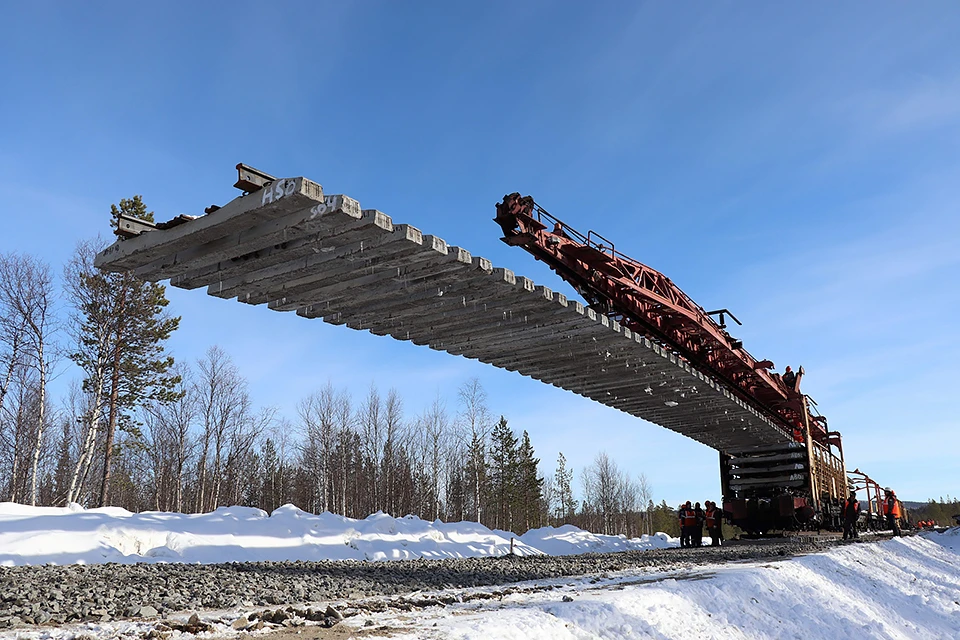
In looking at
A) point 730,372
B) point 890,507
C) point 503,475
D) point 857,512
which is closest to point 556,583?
point 730,372

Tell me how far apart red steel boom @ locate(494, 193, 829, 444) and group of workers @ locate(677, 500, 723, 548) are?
4.31 meters

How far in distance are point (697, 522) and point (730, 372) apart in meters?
6.01

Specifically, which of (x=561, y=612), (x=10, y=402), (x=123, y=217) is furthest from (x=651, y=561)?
(x=10, y=402)

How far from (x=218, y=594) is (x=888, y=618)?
9.93 metres

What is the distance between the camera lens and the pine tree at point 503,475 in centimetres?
5191

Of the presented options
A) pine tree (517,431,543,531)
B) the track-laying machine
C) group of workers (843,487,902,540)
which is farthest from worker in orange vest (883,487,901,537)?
pine tree (517,431,543,531)

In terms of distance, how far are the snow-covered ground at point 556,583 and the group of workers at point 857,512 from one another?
1.61 metres

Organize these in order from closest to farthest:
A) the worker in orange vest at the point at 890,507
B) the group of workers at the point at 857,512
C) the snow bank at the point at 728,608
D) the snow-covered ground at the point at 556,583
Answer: the snow bank at the point at 728,608, the snow-covered ground at the point at 556,583, the group of workers at the point at 857,512, the worker in orange vest at the point at 890,507

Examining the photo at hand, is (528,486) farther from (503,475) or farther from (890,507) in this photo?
(890,507)

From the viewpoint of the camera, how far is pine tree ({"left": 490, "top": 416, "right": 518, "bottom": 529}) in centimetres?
5191

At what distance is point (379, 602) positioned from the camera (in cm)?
741

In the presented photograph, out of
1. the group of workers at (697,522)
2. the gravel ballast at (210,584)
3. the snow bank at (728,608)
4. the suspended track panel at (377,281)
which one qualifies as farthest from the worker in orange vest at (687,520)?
the gravel ballast at (210,584)

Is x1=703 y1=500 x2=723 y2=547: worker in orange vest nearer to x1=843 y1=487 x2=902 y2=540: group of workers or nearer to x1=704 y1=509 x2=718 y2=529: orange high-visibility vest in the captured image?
x1=704 y1=509 x2=718 y2=529: orange high-visibility vest

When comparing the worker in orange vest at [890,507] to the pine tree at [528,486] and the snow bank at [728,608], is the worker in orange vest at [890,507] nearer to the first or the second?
the snow bank at [728,608]
